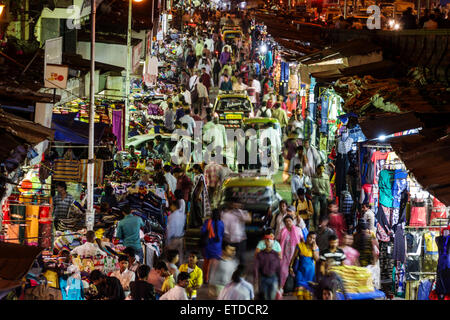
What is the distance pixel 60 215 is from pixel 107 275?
12.7ft

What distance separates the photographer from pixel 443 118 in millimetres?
11422

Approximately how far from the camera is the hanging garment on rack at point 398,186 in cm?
1388

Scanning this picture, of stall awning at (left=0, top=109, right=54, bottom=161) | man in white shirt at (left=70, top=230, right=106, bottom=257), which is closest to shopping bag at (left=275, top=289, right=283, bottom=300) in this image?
man in white shirt at (left=70, top=230, right=106, bottom=257)

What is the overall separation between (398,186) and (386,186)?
26 cm

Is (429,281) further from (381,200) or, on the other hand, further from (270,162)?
(270,162)

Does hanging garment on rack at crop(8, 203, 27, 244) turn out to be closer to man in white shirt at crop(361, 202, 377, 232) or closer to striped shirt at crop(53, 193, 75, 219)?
striped shirt at crop(53, 193, 75, 219)

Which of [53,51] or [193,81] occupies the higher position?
[193,81]

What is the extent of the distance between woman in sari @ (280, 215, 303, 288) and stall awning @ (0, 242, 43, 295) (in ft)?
13.4

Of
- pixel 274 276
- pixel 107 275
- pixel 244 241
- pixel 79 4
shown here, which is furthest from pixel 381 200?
pixel 79 4

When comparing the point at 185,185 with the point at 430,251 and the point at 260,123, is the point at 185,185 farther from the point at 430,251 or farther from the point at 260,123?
the point at 260,123

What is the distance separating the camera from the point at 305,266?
1117cm

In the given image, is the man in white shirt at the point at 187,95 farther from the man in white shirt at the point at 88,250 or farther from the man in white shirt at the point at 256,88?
the man in white shirt at the point at 88,250

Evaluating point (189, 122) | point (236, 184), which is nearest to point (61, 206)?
point (236, 184)

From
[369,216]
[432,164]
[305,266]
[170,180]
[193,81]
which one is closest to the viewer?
[432,164]
